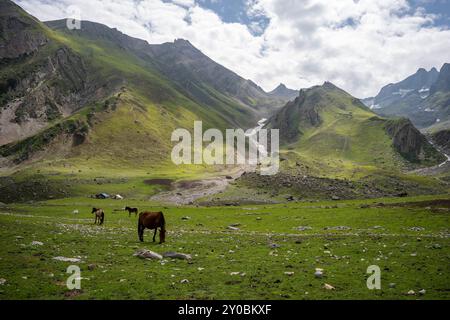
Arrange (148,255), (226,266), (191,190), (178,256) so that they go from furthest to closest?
(191,190)
(178,256)
(148,255)
(226,266)

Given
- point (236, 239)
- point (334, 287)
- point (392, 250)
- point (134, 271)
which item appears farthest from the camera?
point (236, 239)

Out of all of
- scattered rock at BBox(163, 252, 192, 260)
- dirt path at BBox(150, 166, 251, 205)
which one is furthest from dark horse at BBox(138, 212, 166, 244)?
dirt path at BBox(150, 166, 251, 205)

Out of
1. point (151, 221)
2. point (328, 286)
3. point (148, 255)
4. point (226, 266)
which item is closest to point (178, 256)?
point (148, 255)

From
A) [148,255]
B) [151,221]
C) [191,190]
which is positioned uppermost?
[151,221]

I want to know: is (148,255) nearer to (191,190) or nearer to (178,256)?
(178,256)

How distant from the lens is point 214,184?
142 m

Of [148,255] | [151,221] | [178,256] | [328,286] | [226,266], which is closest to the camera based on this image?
[328,286]

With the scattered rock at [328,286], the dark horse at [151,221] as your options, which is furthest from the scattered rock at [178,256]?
the scattered rock at [328,286]

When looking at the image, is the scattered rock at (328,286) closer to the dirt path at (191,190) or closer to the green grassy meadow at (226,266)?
the green grassy meadow at (226,266)

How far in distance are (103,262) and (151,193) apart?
104m

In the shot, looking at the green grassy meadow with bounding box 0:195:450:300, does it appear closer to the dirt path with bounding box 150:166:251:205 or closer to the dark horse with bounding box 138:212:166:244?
the dark horse with bounding box 138:212:166:244

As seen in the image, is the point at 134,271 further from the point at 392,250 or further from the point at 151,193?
the point at 151,193

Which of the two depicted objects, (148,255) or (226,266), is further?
(148,255)
